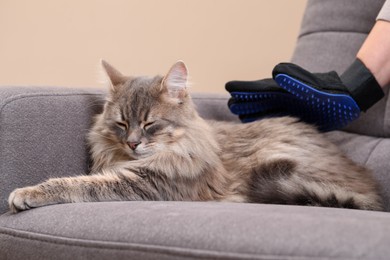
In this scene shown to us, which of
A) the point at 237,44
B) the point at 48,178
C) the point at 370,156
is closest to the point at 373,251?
the point at 48,178

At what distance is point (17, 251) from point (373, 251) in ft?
2.45

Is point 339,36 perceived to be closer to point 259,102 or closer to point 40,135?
point 259,102

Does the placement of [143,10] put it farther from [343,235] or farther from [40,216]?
[343,235]

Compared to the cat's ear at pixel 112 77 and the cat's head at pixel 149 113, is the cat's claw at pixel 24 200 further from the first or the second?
the cat's ear at pixel 112 77

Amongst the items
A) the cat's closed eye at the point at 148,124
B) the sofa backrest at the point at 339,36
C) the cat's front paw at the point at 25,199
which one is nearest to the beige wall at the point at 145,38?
the sofa backrest at the point at 339,36

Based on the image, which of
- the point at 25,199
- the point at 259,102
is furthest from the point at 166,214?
the point at 259,102

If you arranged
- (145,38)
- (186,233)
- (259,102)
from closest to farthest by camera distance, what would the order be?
(186,233) < (259,102) < (145,38)

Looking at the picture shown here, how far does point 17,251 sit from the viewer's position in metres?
1.19

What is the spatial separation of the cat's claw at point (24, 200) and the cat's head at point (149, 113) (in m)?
0.32

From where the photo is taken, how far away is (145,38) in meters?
2.70

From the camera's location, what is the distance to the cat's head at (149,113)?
5.04 feet

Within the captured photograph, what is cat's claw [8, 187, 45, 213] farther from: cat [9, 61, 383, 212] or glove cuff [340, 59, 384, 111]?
glove cuff [340, 59, 384, 111]

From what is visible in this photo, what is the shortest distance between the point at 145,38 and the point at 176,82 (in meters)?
1.16

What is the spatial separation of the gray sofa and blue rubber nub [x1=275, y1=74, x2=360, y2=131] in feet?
0.58
